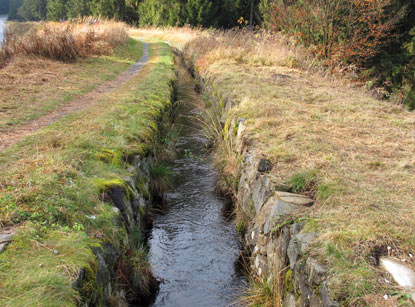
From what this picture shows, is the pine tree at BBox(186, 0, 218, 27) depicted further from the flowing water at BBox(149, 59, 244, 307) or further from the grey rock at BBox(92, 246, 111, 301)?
the grey rock at BBox(92, 246, 111, 301)

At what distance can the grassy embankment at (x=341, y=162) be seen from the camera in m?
2.81

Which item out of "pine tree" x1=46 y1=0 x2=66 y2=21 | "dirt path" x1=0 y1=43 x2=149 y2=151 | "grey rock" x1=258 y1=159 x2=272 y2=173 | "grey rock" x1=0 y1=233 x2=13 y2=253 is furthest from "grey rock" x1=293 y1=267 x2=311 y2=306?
"pine tree" x1=46 y1=0 x2=66 y2=21

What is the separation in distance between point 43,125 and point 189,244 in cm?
301

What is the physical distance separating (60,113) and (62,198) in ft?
11.6

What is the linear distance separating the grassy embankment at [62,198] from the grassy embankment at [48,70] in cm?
107

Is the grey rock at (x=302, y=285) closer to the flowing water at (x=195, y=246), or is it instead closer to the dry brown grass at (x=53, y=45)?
the flowing water at (x=195, y=246)

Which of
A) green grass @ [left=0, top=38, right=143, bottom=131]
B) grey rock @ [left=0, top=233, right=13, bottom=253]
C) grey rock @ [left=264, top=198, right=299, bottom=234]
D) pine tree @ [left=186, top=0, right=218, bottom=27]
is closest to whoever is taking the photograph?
grey rock @ [left=0, top=233, right=13, bottom=253]

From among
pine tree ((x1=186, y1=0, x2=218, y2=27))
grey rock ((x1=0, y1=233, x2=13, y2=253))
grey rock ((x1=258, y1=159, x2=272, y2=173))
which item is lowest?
grey rock ((x1=258, y1=159, x2=272, y2=173))

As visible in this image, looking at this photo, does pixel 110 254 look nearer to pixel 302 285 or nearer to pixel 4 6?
pixel 302 285

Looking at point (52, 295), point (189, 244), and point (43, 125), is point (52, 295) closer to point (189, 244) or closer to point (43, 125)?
point (189, 244)

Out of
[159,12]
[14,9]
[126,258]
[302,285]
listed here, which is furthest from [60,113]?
[14,9]

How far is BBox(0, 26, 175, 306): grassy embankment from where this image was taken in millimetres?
2547

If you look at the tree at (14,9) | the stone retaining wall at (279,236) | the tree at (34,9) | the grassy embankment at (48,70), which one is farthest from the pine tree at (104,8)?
the tree at (14,9)

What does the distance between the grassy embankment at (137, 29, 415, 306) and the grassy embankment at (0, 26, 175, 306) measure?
1857 mm
